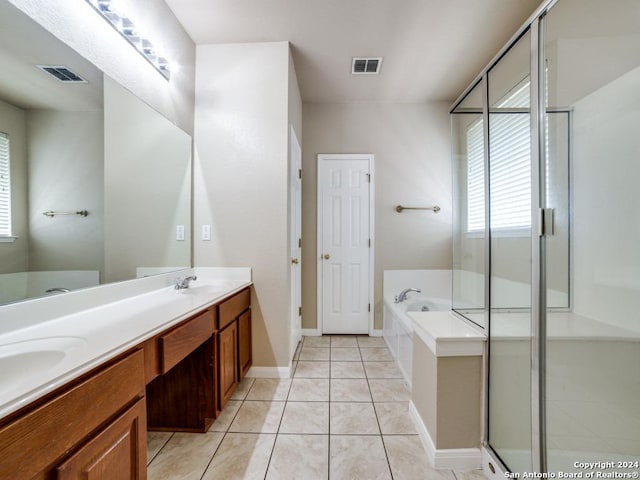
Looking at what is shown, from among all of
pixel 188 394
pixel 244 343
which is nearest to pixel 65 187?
pixel 188 394

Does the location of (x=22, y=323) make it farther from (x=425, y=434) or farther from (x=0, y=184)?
(x=425, y=434)

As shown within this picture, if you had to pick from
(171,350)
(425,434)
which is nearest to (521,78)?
(425,434)

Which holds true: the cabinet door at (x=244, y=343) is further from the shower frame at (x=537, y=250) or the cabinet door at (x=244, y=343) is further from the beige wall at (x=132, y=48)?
the shower frame at (x=537, y=250)

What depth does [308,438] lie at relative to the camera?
1.55 meters

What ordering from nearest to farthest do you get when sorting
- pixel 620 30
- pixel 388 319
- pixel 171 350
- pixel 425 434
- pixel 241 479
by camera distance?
pixel 620 30, pixel 171 350, pixel 241 479, pixel 425 434, pixel 388 319

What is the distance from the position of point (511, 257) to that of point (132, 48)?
2.32 m

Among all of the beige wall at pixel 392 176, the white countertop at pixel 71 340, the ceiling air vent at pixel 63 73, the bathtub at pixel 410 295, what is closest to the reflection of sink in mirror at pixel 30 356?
the white countertop at pixel 71 340

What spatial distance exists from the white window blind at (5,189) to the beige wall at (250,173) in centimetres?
120

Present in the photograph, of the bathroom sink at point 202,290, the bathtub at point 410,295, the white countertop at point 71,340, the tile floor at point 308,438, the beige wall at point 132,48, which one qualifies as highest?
the beige wall at point 132,48

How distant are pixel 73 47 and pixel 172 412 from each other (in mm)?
1931

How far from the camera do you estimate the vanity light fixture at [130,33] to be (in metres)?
1.39

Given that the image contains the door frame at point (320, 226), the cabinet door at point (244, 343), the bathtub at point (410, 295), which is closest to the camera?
the cabinet door at point (244, 343)

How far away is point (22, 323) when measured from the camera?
1012 millimetres

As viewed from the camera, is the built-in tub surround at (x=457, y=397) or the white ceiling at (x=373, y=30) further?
the white ceiling at (x=373, y=30)
